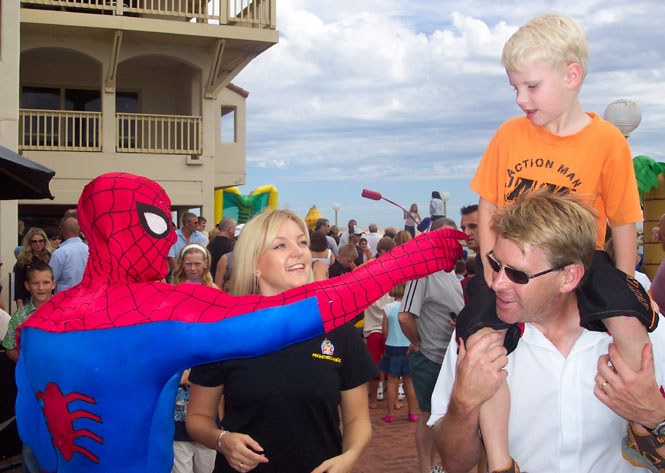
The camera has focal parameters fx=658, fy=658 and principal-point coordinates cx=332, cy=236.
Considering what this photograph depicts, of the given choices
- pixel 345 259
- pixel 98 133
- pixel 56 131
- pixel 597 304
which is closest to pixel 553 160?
pixel 597 304

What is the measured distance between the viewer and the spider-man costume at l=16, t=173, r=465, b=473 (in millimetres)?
2223

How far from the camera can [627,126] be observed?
7715mm

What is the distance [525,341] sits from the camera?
99.1 inches

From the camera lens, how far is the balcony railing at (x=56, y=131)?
15.3 m

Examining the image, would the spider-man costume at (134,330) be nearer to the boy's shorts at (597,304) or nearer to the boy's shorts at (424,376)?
the boy's shorts at (597,304)

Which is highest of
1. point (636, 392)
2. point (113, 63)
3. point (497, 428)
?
point (113, 63)

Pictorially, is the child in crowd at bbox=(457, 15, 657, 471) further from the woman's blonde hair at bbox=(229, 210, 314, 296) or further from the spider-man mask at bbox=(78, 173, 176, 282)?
the spider-man mask at bbox=(78, 173, 176, 282)

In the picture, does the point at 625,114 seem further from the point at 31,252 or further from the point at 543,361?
the point at 31,252

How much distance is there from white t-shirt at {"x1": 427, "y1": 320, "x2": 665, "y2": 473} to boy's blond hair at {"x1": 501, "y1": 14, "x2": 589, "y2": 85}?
1.05m

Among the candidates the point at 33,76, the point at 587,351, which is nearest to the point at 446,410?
the point at 587,351

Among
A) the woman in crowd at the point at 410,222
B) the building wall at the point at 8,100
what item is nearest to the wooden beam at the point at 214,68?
the building wall at the point at 8,100

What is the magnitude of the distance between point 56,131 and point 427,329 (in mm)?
13839

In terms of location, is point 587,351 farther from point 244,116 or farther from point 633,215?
point 244,116

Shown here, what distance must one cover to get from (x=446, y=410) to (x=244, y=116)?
18.0m
